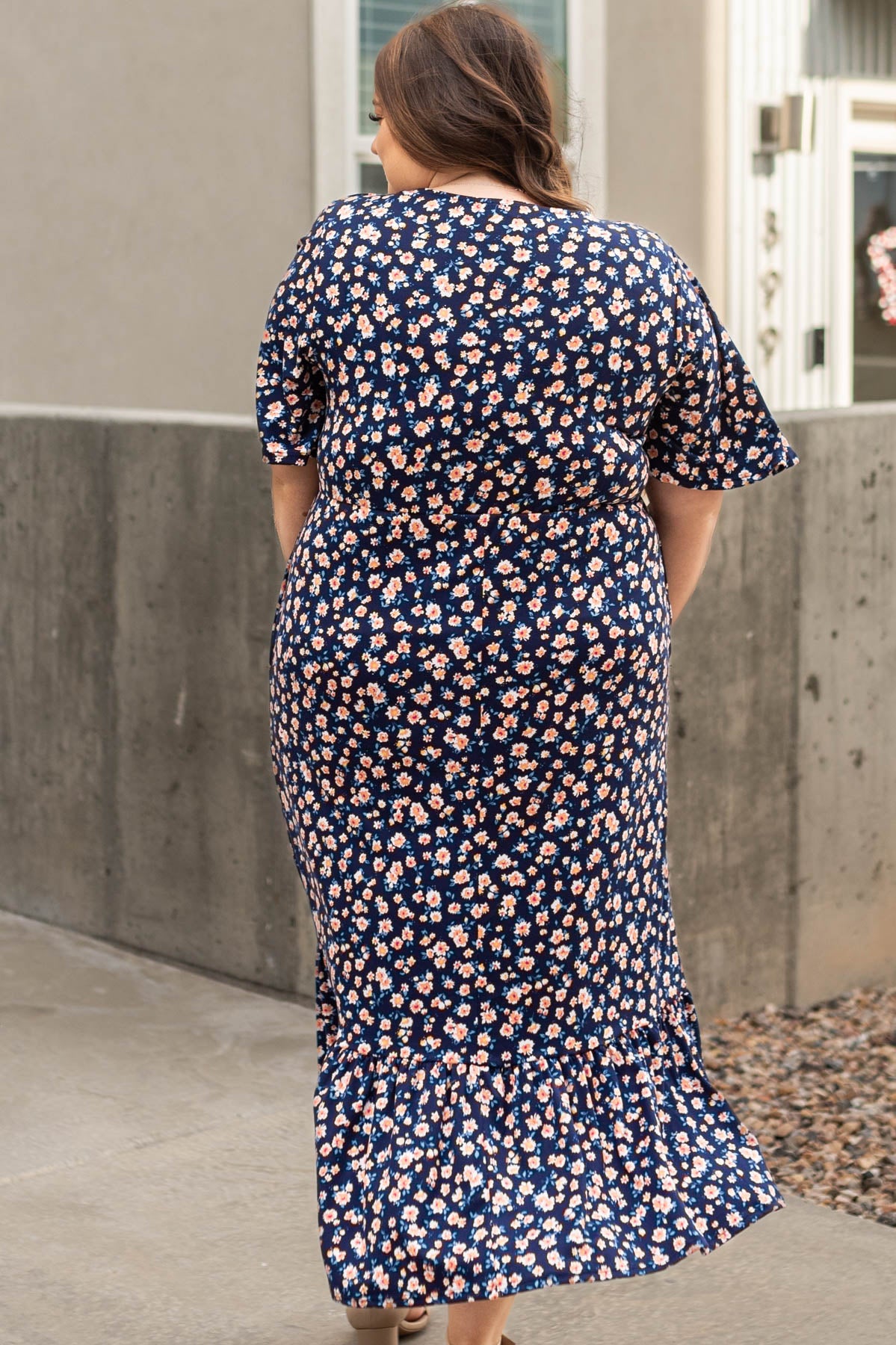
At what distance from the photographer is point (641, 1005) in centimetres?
268

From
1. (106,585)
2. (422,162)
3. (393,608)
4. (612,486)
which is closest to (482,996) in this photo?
(393,608)

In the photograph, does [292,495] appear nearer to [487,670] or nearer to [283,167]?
[487,670]

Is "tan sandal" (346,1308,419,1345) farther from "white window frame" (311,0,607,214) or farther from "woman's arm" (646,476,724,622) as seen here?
"white window frame" (311,0,607,214)

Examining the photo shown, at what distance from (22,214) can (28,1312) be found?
708cm

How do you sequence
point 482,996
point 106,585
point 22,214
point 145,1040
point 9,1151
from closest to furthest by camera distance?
1. point 482,996
2. point 9,1151
3. point 145,1040
4. point 106,585
5. point 22,214

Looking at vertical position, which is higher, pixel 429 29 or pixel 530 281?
pixel 429 29

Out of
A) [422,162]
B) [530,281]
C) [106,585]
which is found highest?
[422,162]

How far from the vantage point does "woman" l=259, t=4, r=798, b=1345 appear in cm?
240

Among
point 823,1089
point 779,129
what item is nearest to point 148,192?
point 779,129

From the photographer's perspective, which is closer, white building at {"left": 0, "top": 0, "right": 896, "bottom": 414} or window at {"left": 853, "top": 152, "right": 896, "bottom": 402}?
white building at {"left": 0, "top": 0, "right": 896, "bottom": 414}

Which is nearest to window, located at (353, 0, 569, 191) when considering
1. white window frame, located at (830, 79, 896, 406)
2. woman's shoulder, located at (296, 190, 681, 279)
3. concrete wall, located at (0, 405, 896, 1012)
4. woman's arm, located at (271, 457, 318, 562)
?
white window frame, located at (830, 79, 896, 406)

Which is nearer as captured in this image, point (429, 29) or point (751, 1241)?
point (429, 29)

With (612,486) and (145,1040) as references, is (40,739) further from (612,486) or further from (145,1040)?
(612,486)

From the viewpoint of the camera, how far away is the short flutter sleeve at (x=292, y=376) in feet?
8.07
